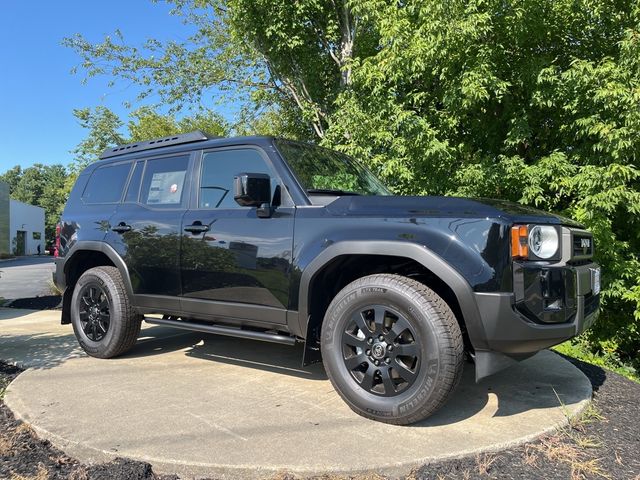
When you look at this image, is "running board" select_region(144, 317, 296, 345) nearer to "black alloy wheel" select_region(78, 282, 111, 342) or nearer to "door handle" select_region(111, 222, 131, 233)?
"black alloy wheel" select_region(78, 282, 111, 342)

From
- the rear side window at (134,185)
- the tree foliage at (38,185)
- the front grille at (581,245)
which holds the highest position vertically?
the tree foliage at (38,185)

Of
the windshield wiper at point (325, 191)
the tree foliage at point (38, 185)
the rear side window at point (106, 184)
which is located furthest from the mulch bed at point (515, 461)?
the tree foliage at point (38, 185)

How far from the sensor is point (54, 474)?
2619 millimetres

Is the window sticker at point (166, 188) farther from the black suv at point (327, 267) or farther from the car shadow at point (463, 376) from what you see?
the car shadow at point (463, 376)

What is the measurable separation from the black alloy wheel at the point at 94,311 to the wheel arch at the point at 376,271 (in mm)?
2246

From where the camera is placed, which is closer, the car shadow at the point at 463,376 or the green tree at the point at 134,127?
the car shadow at the point at 463,376

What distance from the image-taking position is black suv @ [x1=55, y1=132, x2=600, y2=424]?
2914 mm

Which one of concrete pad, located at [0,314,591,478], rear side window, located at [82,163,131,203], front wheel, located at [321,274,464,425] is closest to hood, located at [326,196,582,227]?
front wheel, located at [321,274,464,425]

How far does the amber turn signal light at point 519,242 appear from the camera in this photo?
2.85 metres

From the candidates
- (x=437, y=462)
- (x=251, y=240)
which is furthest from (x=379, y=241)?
(x=437, y=462)

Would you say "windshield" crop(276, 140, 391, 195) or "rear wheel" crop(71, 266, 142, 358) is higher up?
"windshield" crop(276, 140, 391, 195)

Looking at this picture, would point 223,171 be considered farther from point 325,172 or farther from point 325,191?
point 325,191

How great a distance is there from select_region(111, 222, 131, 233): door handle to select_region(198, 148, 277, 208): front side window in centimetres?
87

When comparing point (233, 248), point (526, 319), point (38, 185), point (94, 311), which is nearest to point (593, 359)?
point (526, 319)
